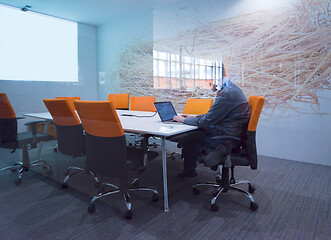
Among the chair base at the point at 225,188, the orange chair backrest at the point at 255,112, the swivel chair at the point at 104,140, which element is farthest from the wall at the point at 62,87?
the orange chair backrest at the point at 255,112

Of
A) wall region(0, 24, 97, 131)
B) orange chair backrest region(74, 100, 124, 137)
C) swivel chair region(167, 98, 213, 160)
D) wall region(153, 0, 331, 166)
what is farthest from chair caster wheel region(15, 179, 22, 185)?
wall region(153, 0, 331, 166)

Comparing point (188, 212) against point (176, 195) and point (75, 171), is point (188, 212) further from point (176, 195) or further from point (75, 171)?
point (75, 171)

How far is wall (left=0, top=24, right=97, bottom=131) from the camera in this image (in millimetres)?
3246

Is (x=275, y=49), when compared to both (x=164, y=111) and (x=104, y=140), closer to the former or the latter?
(x=164, y=111)

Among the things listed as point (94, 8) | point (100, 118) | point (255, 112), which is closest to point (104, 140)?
point (100, 118)

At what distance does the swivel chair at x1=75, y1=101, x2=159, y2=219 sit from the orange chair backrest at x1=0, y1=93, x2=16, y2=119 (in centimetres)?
163

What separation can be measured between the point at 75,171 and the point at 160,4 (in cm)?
414

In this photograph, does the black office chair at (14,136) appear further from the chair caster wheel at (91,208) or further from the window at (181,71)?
the window at (181,71)

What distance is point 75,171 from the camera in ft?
9.82

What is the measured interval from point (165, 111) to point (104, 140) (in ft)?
2.86

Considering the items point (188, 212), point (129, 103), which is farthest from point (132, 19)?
point (188, 212)

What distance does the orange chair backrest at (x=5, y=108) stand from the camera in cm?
303

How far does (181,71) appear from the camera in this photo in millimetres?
5262

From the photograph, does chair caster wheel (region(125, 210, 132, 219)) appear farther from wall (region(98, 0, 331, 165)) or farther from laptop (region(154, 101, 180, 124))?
wall (region(98, 0, 331, 165))
